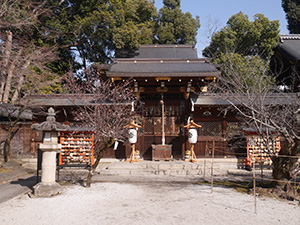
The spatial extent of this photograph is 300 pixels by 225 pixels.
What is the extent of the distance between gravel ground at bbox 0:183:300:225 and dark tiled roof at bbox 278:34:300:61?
12025mm

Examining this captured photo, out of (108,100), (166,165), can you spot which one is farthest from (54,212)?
(108,100)

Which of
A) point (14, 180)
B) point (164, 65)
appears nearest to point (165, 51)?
point (164, 65)

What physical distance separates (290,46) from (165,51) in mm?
9483

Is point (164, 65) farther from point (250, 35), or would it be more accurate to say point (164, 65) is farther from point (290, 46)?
point (290, 46)

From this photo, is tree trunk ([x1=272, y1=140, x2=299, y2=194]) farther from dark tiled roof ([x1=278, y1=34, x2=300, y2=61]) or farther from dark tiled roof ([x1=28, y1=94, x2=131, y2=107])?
dark tiled roof ([x1=278, y1=34, x2=300, y2=61])

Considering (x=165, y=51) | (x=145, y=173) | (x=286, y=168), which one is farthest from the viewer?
(x=165, y=51)

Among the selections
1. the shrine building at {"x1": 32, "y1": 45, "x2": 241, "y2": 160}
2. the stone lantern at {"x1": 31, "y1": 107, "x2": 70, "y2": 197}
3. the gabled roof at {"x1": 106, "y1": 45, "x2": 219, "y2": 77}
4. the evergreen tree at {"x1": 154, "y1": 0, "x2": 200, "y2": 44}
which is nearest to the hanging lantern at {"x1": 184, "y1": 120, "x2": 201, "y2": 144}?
the shrine building at {"x1": 32, "y1": 45, "x2": 241, "y2": 160}

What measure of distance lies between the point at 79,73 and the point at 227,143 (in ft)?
45.1

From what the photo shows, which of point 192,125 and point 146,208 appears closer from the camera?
point 146,208

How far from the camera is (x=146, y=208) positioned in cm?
546

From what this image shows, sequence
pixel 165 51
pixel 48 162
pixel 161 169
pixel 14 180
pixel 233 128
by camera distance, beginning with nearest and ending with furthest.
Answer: pixel 48 162 → pixel 14 180 → pixel 161 169 → pixel 233 128 → pixel 165 51

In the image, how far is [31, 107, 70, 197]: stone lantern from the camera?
21.0ft

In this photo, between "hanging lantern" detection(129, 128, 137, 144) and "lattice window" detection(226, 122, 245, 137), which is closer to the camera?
"hanging lantern" detection(129, 128, 137, 144)

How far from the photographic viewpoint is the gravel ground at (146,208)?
470 cm
